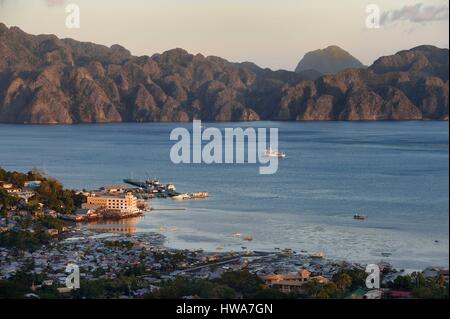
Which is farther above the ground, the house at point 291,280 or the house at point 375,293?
the house at point 375,293

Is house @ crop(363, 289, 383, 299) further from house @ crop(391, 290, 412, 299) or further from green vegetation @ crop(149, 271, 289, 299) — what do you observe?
green vegetation @ crop(149, 271, 289, 299)

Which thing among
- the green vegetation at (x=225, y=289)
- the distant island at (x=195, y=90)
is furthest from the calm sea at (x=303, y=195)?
the distant island at (x=195, y=90)

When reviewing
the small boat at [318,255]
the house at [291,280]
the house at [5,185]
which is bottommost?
the small boat at [318,255]

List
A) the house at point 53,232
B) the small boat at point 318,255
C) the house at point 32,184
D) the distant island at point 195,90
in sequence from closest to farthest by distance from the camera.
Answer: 1. the small boat at point 318,255
2. the house at point 53,232
3. the house at point 32,184
4. the distant island at point 195,90

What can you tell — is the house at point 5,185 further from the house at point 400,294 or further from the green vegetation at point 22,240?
the house at point 400,294

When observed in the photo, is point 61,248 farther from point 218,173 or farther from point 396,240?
point 218,173
